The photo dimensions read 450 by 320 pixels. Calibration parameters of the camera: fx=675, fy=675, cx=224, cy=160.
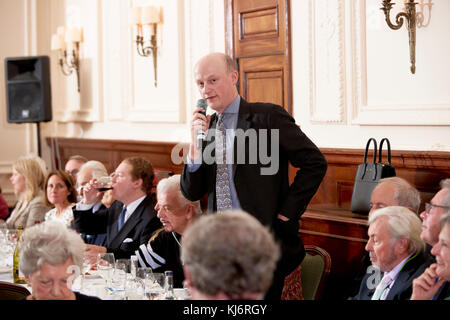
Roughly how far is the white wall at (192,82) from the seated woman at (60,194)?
158cm

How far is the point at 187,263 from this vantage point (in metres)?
1.48

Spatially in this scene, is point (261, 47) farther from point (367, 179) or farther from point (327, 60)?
point (367, 179)

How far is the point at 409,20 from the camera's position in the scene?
13.6 feet

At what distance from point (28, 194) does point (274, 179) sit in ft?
10.4

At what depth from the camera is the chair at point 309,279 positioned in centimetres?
334

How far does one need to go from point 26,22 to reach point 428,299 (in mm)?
7085

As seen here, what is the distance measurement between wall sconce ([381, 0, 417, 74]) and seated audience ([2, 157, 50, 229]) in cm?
299

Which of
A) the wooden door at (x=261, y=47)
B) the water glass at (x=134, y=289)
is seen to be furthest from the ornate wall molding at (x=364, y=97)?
the water glass at (x=134, y=289)

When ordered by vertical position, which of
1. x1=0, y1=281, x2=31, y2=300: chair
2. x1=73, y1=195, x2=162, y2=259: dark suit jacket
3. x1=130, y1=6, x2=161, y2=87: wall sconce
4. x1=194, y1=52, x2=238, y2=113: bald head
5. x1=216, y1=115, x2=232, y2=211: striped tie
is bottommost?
x1=0, y1=281, x2=31, y2=300: chair

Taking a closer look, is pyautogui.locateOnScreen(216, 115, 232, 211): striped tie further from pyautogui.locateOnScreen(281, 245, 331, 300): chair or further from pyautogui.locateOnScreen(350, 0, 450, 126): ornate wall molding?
pyautogui.locateOnScreen(350, 0, 450, 126): ornate wall molding

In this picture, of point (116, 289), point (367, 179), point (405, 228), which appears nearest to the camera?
point (405, 228)

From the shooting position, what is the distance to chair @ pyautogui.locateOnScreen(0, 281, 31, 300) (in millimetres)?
2850

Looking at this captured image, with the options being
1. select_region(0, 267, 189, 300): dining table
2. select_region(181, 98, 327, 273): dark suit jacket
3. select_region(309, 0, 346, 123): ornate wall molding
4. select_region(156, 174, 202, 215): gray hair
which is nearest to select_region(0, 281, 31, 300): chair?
select_region(0, 267, 189, 300): dining table

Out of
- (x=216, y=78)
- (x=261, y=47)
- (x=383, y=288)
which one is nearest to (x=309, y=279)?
(x=383, y=288)
